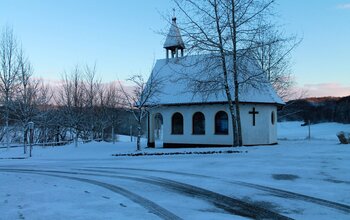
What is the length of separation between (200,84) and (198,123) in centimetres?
A: 412

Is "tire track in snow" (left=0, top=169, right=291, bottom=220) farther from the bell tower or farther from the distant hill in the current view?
the distant hill

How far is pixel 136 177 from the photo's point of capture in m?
13.1

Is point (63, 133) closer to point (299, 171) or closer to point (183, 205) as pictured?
point (299, 171)

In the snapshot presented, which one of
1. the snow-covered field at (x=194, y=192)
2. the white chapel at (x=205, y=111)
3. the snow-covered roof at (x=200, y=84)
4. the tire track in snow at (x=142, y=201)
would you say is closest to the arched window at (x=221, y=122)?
the white chapel at (x=205, y=111)

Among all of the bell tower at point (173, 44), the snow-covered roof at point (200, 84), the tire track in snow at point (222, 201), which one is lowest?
the tire track in snow at point (222, 201)

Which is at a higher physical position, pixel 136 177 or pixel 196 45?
pixel 196 45

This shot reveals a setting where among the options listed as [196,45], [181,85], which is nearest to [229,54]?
[196,45]

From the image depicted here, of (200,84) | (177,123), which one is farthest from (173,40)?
(200,84)

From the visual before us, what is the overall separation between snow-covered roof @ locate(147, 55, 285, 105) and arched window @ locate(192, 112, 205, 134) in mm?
1255

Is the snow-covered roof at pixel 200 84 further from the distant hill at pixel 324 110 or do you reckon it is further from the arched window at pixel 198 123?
the distant hill at pixel 324 110

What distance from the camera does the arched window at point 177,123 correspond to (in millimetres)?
29062

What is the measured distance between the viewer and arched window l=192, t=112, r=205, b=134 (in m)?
28.2

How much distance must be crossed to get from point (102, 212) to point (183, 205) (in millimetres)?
1736

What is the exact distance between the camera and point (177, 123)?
96.2 feet
